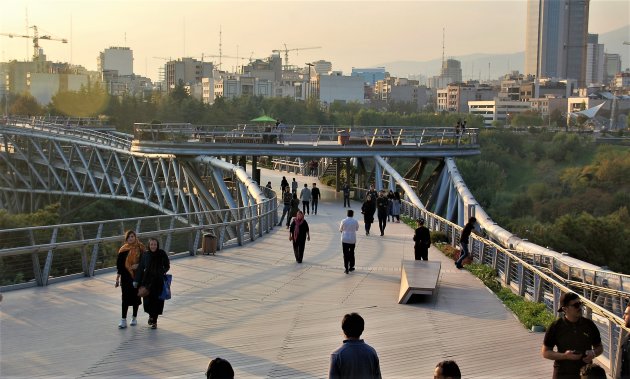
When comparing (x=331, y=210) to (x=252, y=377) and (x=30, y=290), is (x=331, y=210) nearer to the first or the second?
(x=30, y=290)

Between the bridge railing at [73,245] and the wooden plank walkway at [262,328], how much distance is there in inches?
23.6

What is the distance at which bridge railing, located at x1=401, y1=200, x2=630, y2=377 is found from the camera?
11.2m

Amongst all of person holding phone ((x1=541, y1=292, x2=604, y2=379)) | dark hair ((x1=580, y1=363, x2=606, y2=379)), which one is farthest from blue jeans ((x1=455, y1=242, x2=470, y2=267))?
dark hair ((x1=580, y1=363, x2=606, y2=379))

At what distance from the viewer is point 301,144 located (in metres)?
48.4

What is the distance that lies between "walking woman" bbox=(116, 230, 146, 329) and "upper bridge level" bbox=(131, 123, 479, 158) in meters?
32.4

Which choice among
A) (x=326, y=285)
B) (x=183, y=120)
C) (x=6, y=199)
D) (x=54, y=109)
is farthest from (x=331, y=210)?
(x=54, y=109)

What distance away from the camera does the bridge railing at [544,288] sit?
1118 cm

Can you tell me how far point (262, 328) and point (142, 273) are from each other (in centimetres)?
210

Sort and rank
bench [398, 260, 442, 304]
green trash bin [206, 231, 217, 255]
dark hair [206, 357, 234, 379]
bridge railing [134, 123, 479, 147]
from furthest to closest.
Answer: bridge railing [134, 123, 479, 147] < green trash bin [206, 231, 217, 255] < bench [398, 260, 442, 304] < dark hair [206, 357, 234, 379]

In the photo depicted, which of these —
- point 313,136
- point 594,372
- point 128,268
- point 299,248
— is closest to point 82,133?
point 313,136

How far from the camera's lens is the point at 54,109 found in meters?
134

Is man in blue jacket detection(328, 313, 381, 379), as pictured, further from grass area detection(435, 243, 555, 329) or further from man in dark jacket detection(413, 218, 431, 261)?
man in dark jacket detection(413, 218, 431, 261)

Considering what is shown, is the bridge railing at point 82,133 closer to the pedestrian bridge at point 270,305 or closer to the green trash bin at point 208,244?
the pedestrian bridge at point 270,305

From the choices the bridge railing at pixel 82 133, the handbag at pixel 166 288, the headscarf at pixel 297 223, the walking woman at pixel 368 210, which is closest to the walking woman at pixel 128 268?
the handbag at pixel 166 288
